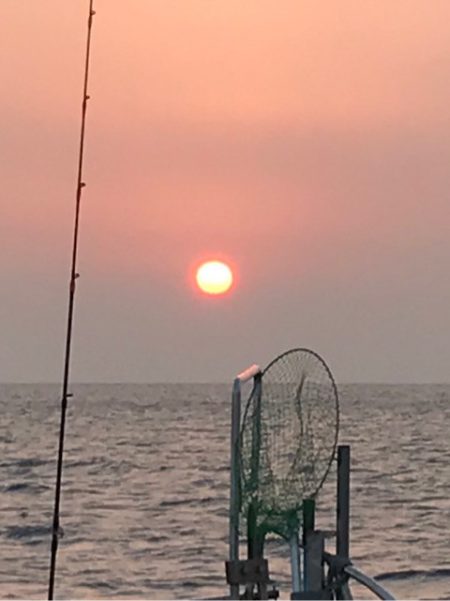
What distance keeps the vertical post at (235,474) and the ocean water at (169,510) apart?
8.22 metres

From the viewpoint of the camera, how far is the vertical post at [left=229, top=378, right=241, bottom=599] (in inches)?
252

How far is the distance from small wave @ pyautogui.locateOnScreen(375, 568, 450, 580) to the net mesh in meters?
11.9

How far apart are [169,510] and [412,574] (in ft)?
30.6

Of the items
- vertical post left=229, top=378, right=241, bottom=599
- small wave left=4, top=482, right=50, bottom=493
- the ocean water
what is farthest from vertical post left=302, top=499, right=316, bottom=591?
small wave left=4, top=482, right=50, bottom=493

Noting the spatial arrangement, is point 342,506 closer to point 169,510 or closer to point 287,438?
point 287,438

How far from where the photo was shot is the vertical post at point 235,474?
639cm

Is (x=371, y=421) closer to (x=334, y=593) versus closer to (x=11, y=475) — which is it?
(x=11, y=475)

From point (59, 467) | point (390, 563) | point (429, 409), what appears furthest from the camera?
point (429, 409)

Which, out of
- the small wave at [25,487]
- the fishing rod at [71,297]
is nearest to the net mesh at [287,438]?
the fishing rod at [71,297]

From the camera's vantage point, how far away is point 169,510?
27.2 meters

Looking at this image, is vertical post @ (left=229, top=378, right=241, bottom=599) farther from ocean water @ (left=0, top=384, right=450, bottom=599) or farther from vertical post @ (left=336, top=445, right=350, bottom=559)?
ocean water @ (left=0, top=384, right=450, bottom=599)

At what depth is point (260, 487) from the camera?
6555mm

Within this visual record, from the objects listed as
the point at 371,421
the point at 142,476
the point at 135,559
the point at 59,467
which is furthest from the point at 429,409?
the point at 59,467

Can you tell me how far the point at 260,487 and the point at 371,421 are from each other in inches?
2190
